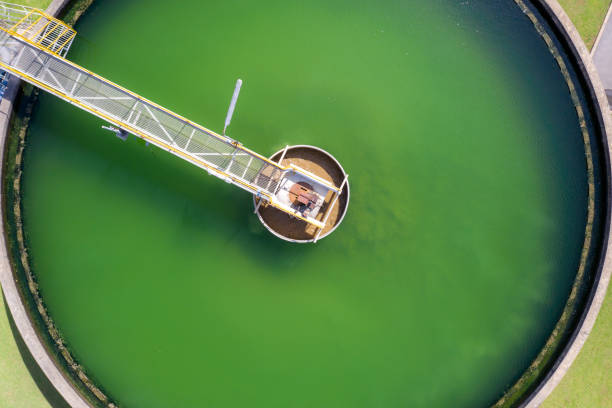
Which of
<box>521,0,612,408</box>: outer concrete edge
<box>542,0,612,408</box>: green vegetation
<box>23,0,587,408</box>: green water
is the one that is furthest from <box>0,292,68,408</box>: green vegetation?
<box>542,0,612,408</box>: green vegetation

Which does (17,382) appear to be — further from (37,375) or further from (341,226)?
(341,226)

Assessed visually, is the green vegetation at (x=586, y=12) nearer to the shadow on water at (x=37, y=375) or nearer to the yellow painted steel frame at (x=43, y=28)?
the yellow painted steel frame at (x=43, y=28)

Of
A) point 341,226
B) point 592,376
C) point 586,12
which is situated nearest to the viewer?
point 592,376

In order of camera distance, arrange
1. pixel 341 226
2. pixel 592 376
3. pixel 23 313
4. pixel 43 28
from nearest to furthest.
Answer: pixel 23 313 < pixel 43 28 < pixel 592 376 < pixel 341 226

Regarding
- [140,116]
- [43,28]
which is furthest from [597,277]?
[43,28]

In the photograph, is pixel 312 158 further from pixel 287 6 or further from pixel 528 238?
pixel 528 238

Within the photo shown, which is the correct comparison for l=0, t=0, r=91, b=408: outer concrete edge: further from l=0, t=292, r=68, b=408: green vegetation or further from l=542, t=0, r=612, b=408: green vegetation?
l=542, t=0, r=612, b=408: green vegetation
